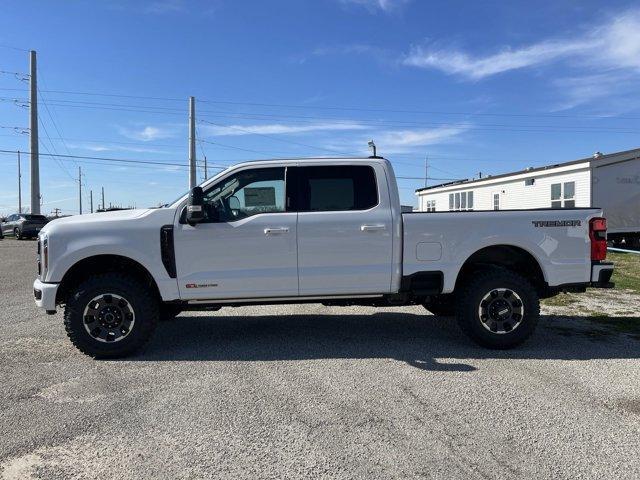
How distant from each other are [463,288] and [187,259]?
9.97 ft

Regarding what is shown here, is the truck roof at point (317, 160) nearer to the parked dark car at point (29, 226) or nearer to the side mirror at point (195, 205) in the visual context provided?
the side mirror at point (195, 205)

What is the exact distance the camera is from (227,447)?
340 cm

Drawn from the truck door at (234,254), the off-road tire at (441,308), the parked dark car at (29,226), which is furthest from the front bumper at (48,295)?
the parked dark car at (29,226)

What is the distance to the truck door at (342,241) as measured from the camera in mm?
5520

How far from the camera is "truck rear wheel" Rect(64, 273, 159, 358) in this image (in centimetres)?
532

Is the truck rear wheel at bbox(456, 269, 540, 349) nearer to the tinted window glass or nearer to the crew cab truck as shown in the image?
the crew cab truck

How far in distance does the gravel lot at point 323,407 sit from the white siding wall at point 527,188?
1458 centimetres

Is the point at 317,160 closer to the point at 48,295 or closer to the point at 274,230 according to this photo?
the point at 274,230

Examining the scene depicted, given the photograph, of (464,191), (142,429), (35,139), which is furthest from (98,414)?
(35,139)

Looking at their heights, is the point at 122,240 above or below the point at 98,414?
above

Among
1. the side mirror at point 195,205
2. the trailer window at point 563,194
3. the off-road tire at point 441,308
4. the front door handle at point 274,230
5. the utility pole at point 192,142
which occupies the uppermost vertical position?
the utility pole at point 192,142

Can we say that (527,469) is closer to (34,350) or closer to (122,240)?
(122,240)

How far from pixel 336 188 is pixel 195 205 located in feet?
5.10

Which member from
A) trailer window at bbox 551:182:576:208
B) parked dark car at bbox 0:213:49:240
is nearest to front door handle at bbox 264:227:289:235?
trailer window at bbox 551:182:576:208
